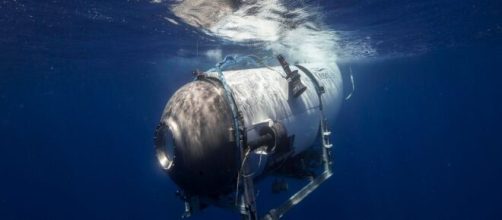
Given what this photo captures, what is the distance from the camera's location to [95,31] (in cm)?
1293

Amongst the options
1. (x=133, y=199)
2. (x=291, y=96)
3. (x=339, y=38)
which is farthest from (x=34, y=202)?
(x=291, y=96)

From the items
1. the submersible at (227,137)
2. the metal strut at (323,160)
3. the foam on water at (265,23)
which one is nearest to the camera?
the submersible at (227,137)

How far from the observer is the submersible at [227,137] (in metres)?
4.37

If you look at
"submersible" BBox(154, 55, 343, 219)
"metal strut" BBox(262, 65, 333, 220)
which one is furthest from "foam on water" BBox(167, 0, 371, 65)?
"submersible" BBox(154, 55, 343, 219)

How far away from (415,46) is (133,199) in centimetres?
3428

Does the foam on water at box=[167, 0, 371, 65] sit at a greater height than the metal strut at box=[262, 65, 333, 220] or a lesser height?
greater

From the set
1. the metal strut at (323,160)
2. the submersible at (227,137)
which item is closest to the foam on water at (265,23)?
the metal strut at (323,160)

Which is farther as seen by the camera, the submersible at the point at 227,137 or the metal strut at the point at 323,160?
the metal strut at the point at 323,160

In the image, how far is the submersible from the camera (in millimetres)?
4367

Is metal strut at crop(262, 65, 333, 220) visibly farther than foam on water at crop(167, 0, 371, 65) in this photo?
No

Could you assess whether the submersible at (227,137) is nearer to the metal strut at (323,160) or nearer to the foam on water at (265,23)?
the metal strut at (323,160)

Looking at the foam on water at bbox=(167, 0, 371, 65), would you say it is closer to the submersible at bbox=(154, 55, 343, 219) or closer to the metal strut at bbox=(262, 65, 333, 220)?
the metal strut at bbox=(262, 65, 333, 220)

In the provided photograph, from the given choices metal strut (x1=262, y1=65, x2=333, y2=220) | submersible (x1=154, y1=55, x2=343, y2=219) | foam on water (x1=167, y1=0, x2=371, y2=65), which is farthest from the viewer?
foam on water (x1=167, y1=0, x2=371, y2=65)

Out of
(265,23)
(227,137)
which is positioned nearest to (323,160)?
(227,137)
